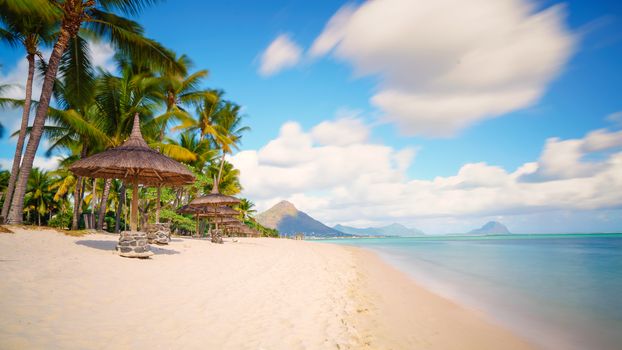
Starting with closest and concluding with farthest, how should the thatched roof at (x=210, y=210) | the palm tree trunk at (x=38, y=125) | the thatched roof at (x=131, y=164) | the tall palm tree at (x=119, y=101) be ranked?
the thatched roof at (x=131, y=164) < the palm tree trunk at (x=38, y=125) < the tall palm tree at (x=119, y=101) < the thatched roof at (x=210, y=210)

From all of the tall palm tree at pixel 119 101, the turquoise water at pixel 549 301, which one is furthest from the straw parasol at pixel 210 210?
the turquoise water at pixel 549 301

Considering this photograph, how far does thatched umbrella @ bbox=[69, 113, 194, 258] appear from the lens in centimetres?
723

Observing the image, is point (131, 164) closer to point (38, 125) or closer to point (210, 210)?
point (38, 125)

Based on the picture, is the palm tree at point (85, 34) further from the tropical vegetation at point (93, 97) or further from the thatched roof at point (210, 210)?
the thatched roof at point (210, 210)

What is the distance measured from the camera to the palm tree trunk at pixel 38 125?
9.69 meters

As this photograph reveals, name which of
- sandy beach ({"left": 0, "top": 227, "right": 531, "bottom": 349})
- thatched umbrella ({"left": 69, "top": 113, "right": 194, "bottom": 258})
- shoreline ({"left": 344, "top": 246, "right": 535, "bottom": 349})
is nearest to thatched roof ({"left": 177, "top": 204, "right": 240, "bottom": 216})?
thatched umbrella ({"left": 69, "top": 113, "right": 194, "bottom": 258})

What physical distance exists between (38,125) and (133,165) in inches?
228

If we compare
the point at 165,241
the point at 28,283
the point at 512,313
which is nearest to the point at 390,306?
the point at 512,313

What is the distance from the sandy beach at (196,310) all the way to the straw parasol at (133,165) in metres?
2.01

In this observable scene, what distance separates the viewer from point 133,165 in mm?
7188

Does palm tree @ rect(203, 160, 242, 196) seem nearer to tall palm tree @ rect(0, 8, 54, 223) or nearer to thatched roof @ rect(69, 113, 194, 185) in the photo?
tall palm tree @ rect(0, 8, 54, 223)

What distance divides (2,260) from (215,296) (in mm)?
3921

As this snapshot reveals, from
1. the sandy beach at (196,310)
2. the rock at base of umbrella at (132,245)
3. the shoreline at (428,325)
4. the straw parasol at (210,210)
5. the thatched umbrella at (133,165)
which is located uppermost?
the thatched umbrella at (133,165)

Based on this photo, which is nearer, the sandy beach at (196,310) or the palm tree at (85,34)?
the sandy beach at (196,310)
